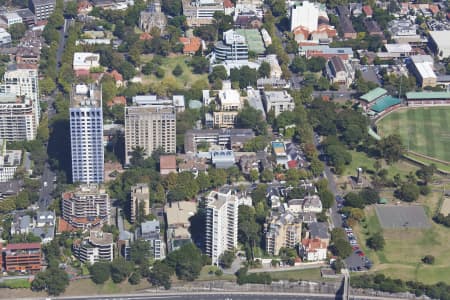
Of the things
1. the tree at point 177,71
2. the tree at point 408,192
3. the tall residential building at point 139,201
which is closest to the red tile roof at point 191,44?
the tree at point 177,71

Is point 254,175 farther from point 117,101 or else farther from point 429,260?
point 117,101

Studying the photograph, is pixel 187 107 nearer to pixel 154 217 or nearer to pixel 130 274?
pixel 154 217

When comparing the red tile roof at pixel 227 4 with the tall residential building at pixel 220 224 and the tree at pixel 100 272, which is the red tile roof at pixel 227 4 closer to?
the tall residential building at pixel 220 224

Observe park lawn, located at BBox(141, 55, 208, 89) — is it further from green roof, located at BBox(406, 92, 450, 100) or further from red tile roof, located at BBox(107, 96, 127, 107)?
green roof, located at BBox(406, 92, 450, 100)

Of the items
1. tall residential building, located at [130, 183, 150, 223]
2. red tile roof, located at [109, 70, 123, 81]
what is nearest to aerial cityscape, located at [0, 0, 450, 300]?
tall residential building, located at [130, 183, 150, 223]

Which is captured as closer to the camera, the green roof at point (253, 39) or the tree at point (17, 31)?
the green roof at point (253, 39)

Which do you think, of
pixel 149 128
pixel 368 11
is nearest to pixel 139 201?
pixel 149 128

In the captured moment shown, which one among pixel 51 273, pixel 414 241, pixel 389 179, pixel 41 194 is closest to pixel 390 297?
pixel 414 241
